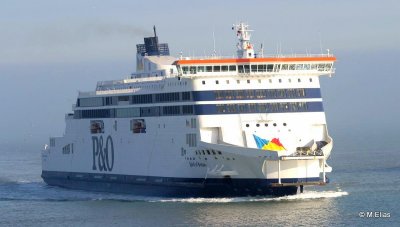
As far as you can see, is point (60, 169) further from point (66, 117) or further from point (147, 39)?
point (147, 39)

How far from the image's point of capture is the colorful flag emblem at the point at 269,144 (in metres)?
51.7

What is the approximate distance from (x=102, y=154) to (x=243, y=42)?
36.6 feet

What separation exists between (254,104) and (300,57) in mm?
3493

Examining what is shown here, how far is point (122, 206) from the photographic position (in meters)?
54.4

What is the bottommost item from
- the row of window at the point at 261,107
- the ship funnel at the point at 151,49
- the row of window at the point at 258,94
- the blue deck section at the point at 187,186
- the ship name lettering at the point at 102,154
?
the blue deck section at the point at 187,186

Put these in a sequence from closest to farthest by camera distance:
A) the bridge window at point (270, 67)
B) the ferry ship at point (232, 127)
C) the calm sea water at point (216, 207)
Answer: the calm sea water at point (216, 207) < the ferry ship at point (232, 127) < the bridge window at point (270, 67)

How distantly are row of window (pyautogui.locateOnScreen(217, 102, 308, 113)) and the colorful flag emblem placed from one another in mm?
1425

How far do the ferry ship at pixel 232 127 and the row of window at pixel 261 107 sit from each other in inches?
1.9

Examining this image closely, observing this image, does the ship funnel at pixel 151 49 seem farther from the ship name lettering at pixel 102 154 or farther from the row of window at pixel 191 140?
the row of window at pixel 191 140

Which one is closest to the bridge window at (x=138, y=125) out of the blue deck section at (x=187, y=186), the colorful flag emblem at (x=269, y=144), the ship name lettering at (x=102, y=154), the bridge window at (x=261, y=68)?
the blue deck section at (x=187, y=186)

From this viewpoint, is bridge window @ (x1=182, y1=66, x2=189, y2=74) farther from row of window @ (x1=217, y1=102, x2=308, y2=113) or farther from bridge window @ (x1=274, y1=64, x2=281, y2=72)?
bridge window @ (x1=274, y1=64, x2=281, y2=72)

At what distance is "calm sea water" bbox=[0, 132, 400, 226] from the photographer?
156ft

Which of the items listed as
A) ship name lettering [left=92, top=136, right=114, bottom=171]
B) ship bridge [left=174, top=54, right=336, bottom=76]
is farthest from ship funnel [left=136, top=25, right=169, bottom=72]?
ship bridge [left=174, top=54, right=336, bottom=76]

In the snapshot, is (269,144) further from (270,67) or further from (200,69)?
(200,69)
